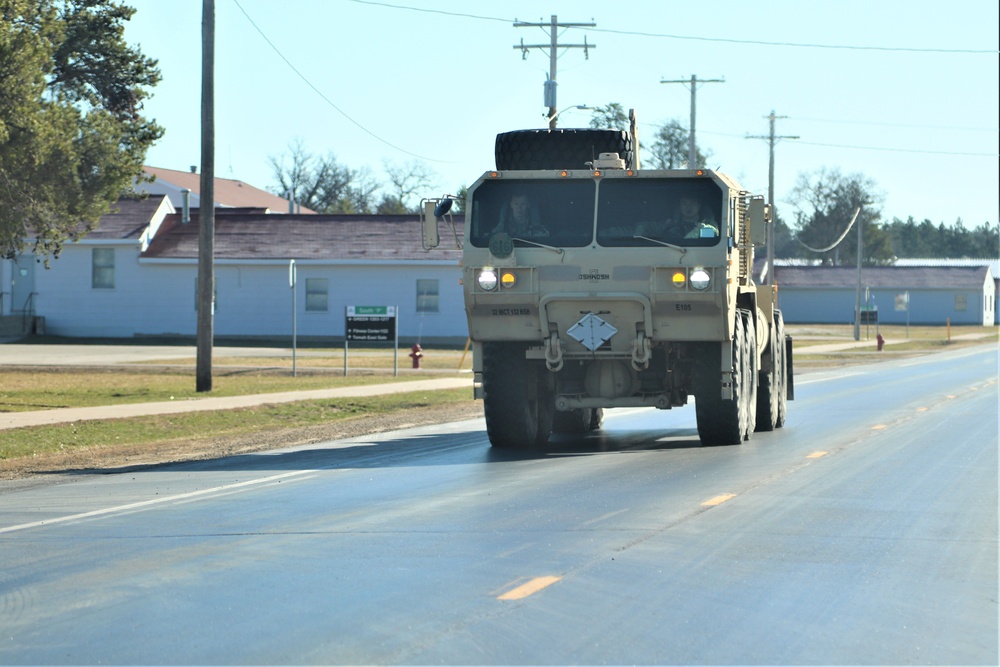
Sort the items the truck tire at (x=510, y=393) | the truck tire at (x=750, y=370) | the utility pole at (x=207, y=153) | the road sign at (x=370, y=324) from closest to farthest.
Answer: the truck tire at (x=510, y=393), the truck tire at (x=750, y=370), the utility pole at (x=207, y=153), the road sign at (x=370, y=324)

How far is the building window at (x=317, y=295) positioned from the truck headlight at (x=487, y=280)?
38400 millimetres

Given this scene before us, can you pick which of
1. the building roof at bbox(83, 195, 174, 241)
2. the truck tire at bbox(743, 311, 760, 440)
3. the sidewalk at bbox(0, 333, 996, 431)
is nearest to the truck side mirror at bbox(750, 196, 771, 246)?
the truck tire at bbox(743, 311, 760, 440)

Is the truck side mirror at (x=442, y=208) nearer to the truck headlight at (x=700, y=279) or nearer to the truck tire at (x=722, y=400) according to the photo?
the truck headlight at (x=700, y=279)

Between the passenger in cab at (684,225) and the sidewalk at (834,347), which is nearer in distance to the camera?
the passenger in cab at (684,225)

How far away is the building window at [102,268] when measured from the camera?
180 feet

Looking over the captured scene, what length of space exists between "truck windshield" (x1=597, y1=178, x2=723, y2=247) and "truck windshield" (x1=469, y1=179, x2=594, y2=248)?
207 millimetres

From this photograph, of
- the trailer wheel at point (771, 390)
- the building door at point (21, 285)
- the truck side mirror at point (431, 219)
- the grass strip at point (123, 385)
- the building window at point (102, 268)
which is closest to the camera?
the truck side mirror at point (431, 219)

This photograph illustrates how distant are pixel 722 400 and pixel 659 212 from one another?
2426mm

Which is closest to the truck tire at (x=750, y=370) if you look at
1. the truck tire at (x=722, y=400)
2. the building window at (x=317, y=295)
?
the truck tire at (x=722, y=400)

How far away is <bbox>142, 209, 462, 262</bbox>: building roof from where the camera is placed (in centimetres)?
5375

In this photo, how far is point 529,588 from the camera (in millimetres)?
8164

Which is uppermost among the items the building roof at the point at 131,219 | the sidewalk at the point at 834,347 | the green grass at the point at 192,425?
the building roof at the point at 131,219

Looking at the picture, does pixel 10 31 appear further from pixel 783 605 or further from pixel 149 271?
pixel 149 271

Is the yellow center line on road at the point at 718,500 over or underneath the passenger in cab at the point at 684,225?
underneath
